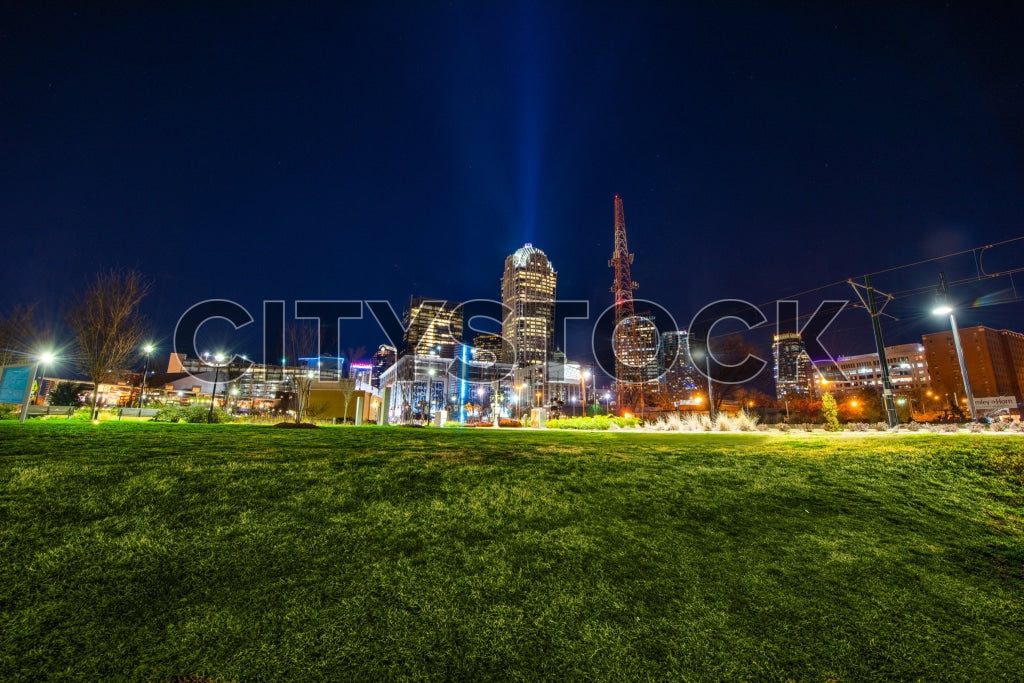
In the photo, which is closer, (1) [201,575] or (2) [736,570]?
(1) [201,575]

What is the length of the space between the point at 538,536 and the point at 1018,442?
1036cm

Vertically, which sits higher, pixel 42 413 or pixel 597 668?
pixel 42 413

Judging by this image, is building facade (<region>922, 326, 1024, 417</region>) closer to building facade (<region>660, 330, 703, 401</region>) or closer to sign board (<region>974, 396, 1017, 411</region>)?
building facade (<region>660, 330, 703, 401</region>)

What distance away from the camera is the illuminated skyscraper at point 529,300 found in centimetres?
15812

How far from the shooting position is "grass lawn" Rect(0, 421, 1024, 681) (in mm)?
2861

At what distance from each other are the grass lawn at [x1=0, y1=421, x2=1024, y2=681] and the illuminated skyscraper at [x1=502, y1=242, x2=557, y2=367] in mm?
145821

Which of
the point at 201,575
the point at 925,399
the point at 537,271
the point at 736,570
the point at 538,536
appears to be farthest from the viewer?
the point at 537,271

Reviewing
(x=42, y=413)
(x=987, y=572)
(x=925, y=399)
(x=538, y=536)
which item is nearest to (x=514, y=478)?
(x=538, y=536)

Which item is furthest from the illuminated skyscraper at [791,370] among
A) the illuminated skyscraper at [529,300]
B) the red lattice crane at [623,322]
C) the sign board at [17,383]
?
the sign board at [17,383]

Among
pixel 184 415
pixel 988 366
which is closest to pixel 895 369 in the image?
pixel 988 366

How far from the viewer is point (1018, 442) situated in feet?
27.9

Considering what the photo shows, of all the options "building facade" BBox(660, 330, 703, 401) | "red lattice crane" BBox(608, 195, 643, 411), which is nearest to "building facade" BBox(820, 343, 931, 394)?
"building facade" BBox(660, 330, 703, 401)

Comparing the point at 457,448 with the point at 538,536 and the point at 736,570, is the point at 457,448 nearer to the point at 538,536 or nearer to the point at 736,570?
the point at 538,536

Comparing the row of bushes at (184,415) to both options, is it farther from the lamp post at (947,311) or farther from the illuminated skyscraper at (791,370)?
the illuminated skyscraper at (791,370)
